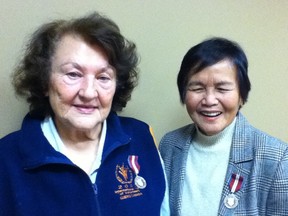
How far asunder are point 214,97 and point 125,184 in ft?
1.63

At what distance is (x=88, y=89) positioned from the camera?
1.09 m

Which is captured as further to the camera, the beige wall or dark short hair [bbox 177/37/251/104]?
the beige wall

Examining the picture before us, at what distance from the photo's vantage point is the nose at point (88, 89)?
108cm

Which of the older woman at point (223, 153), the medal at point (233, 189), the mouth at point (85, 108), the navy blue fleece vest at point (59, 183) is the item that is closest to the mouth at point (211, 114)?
the older woman at point (223, 153)

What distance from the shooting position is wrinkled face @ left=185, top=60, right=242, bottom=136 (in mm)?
1231

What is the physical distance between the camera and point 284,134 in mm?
1772

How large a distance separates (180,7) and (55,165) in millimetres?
1012

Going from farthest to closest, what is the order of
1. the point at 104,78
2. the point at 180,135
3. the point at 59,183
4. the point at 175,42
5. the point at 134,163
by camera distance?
the point at 175,42 → the point at 180,135 → the point at 134,163 → the point at 104,78 → the point at 59,183

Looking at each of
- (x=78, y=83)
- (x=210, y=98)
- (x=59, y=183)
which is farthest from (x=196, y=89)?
(x=59, y=183)

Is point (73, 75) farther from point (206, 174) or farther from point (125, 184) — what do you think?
point (206, 174)

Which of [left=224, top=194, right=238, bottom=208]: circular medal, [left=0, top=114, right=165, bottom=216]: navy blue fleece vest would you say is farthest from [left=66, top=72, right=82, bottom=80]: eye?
[left=224, top=194, right=238, bottom=208]: circular medal

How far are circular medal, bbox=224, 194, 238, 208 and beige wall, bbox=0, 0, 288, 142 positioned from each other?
1.91 ft

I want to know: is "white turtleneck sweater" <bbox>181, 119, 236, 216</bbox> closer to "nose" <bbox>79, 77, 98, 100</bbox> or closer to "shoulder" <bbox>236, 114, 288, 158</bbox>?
"shoulder" <bbox>236, 114, 288, 158</bbox>

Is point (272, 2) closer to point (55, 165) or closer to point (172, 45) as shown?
point (172, 45)
